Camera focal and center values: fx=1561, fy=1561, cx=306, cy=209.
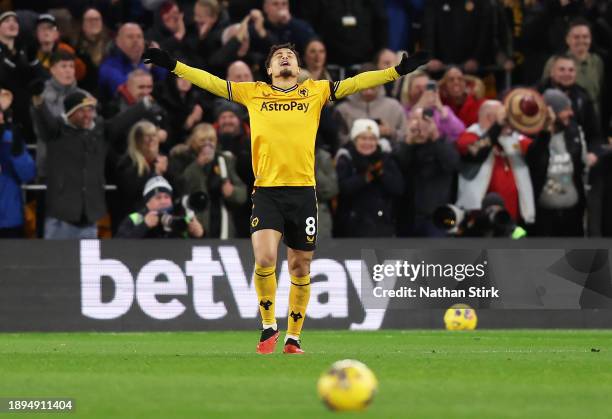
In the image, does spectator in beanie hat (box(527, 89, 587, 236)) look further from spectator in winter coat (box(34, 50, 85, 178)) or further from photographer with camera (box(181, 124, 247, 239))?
spectator in winter coat (box(34, 50, 85, 178))

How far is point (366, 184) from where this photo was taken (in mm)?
20484

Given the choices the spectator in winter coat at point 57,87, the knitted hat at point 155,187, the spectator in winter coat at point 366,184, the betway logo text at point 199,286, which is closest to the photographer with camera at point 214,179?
the knitted hat at point 155,187

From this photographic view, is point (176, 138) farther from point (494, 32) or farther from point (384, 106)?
point (494, 32)

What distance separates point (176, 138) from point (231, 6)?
2.85 m

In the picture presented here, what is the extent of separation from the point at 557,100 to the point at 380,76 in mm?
7554

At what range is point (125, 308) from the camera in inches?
777

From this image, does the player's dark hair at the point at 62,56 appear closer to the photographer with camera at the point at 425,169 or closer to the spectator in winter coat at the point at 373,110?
the spectator in winter coat at the point at 373,110

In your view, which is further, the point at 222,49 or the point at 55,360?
the point at 222,49

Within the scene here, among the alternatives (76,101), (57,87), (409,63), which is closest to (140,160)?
(76,101)

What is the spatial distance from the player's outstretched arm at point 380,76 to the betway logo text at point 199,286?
575 centimetres

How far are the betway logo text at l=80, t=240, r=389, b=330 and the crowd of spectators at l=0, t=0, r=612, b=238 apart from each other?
49 centimetres

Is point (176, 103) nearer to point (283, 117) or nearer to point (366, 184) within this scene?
point (366, 184)

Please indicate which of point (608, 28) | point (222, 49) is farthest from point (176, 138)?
point (608, 28)

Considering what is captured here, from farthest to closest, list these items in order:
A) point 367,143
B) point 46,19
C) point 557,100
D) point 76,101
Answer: point 557,100 < point 46,19 < point 367,143 < point 76,101
